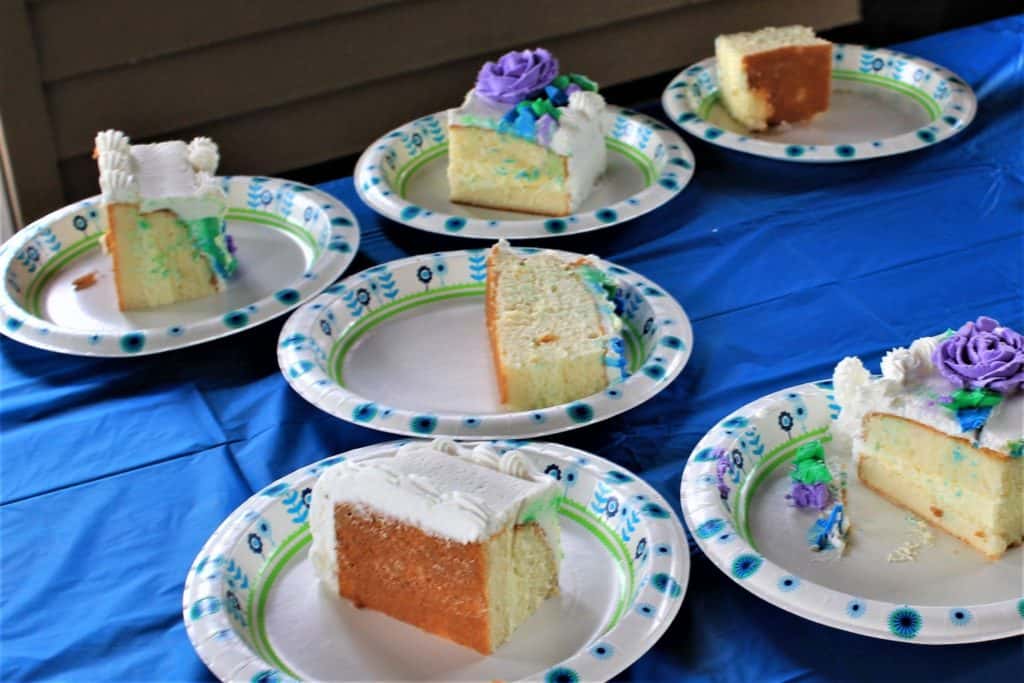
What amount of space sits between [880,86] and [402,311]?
3.91 ft

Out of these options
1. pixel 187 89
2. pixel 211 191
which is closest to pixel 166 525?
pixel 211 191

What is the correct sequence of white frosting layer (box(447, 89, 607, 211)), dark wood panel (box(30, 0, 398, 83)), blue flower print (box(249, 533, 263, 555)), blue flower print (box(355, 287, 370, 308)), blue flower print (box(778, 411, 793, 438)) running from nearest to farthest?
blue flower print (box(249, 533, 263, 555)) → blue flower print (box(778, 411, 793, 438)) → blue flower print (box(355, 287, 370, 308)) → white frosting layer (box(447, 89, 607, 211)) → dark wood panel (box(30, 0, 398, 83))

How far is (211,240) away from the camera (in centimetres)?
191

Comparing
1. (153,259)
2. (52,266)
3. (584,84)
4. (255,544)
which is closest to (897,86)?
(584,84)

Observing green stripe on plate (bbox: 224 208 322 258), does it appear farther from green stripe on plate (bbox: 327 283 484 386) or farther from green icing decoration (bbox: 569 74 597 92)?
green icing decoration (bbox: 569 74 597 92)

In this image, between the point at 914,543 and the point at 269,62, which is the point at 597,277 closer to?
the point at 914,543

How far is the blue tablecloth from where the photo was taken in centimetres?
128

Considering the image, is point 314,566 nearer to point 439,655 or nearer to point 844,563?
point 439,655

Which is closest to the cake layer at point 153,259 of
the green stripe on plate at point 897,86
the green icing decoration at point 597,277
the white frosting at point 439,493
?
the green icing decoration at point 597,277

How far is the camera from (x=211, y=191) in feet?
6.11

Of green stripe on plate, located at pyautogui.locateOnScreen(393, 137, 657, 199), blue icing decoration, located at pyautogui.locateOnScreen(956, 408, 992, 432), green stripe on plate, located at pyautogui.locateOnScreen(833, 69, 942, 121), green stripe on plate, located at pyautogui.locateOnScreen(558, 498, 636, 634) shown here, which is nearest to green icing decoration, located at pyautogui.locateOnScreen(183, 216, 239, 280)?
green stripe on plate, located at pyautogui.locateOnScreen(393, 137, 657, 199)

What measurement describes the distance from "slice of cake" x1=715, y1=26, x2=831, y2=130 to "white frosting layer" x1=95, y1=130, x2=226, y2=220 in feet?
3.23

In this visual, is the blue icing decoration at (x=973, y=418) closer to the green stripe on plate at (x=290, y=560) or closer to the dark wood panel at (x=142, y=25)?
the green stripe on plate at (x=290, y=560)

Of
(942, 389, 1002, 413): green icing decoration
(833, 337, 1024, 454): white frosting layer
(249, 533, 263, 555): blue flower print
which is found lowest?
(249, 533, 263, 555): blue flower print
